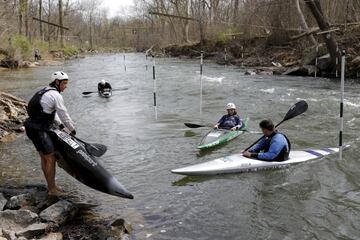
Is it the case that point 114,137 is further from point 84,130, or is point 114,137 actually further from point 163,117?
point 163,117

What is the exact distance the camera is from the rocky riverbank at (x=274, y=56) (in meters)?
22.6

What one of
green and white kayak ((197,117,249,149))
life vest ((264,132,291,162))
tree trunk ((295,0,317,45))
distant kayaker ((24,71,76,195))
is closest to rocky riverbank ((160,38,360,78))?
tree trunk ((295,0,317,45))

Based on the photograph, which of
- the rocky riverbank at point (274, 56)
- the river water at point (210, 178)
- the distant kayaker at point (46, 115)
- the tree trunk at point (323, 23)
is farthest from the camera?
the rocky riverbank at point (274, 56)

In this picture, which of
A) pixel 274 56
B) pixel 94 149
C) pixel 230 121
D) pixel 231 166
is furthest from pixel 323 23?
pixel 94 149

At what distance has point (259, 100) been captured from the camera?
1616 centimetres

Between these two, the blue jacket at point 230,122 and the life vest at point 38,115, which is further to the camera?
the blue jacket at point 230,122

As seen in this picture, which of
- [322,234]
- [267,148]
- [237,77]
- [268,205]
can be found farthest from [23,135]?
[237,77]

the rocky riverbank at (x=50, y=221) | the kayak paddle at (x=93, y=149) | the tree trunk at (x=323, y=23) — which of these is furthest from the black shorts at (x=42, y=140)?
→ the tree trunk at (x=323, y=23)

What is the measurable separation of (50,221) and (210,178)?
2.98 m

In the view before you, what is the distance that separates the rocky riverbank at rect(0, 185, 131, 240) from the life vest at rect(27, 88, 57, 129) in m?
0.98

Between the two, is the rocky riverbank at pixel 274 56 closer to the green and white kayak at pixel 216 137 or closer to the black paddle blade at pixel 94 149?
the green and white kayak at pixel 216 137

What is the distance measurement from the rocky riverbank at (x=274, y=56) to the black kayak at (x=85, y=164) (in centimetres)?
1777

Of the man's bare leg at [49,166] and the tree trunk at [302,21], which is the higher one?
the tree trunk at [302,21]

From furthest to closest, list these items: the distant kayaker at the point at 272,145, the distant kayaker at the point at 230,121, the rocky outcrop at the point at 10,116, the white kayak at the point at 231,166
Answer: the rocky outcrop at the point at 10,116 < the distant kayaker at the point at 230,121 < the distant kayaker at the point at 272,145 < the white kayak at the point at 231,166
